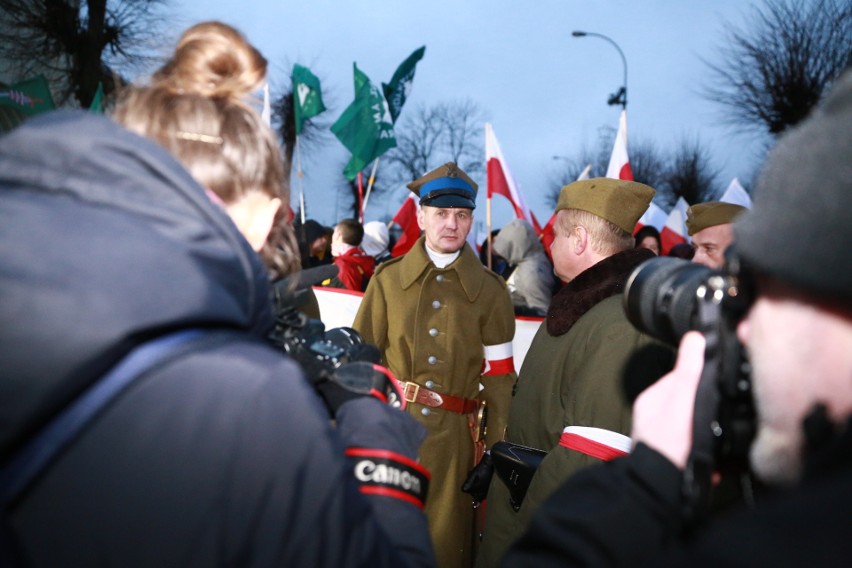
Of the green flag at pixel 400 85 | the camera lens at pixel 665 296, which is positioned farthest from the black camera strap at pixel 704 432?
the green flag at pixel 400 85

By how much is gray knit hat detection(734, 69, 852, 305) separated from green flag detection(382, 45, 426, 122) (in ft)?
26.7

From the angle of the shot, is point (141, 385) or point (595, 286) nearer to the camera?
point (141, 385)

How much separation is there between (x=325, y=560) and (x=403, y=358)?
9.67ft

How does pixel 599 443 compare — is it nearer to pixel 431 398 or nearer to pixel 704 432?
pixel 704 432

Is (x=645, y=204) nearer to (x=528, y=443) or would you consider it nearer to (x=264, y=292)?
(x=528, y=443)

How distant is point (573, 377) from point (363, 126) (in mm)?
5995

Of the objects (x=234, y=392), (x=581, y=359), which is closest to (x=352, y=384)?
(x=234, y=392)

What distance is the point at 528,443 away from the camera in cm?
294

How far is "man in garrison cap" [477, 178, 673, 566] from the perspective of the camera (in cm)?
242

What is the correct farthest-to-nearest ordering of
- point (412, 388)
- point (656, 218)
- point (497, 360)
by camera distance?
point (656, 218), point (497, 360), point (412, 388)

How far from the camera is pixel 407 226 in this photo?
773cm

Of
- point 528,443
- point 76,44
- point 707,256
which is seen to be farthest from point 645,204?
point 76,44

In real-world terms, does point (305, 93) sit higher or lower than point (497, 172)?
higher

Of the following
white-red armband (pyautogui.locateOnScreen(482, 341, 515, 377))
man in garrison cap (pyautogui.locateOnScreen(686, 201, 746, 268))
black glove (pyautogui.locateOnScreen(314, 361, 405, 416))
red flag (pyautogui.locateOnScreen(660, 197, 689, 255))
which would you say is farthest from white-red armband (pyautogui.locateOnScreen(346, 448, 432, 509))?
red flag (pyautogui.locateOnScreen(660, 197, 689, 255))
